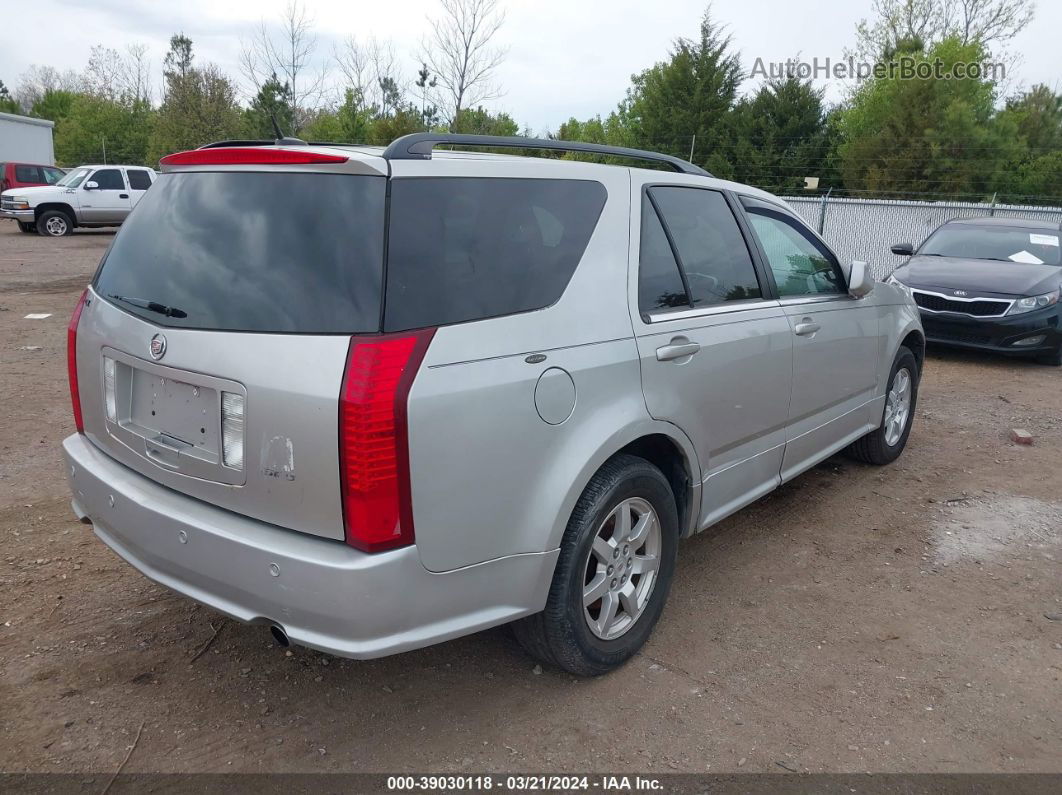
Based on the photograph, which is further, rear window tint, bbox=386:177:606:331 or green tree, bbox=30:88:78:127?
green tree, bbox=30:88:78:127

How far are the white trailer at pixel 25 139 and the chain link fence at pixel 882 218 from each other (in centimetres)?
2942

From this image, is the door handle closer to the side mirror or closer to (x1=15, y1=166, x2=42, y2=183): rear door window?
the side mirror

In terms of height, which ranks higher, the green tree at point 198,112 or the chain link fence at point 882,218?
the green tree at point 198,112

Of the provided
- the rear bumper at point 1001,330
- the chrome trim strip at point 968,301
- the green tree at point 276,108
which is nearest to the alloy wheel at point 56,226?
the green tree at point 276,108

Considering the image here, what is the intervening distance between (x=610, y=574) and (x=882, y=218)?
679 inches

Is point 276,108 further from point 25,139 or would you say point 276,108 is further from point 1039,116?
point 1039,116

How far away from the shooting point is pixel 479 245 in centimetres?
261

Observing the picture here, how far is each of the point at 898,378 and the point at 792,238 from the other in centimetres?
170

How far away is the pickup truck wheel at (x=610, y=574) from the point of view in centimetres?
280

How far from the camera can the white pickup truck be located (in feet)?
71.4

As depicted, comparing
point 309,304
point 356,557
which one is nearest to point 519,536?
point 356,557

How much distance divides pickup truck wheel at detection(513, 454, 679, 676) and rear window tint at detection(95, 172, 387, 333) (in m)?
1.03

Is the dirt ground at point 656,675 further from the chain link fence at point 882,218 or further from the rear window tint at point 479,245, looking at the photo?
the chain link fence at point 882,218

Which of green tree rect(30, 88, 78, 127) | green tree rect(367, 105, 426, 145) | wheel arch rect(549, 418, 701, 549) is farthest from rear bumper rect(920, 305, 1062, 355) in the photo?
green tree rect(30, 88, 78, 127)
